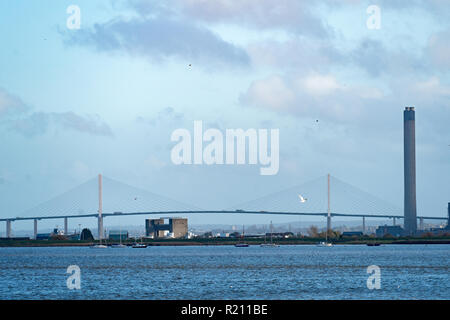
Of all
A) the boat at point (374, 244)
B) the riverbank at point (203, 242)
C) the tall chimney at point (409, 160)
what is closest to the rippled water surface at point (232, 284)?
the tall chimney at point (409, 160)

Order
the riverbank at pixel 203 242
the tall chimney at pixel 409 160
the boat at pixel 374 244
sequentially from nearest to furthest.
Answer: the tall chimney at pixel 409 160
the boat at pixel 374 244
the riverbank at pixel 203 242

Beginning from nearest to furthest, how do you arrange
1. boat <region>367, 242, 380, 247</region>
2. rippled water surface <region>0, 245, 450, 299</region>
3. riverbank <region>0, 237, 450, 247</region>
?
rippled water surface <region>0, 245, 450, 299</region>
boat <region>367, 242, 380, 247</region>
riverbank <region>0, 237, 450, 247</region>

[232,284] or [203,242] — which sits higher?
[232,284]

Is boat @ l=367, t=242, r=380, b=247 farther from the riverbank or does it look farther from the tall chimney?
the tall chimney

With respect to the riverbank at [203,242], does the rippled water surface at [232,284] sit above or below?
above

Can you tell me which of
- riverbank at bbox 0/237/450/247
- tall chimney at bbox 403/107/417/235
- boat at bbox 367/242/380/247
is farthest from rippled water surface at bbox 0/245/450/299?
riverbank at bbox 0/237/450/247

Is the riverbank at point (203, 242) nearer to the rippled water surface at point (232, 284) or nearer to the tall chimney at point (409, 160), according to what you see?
the tall chimney at point (409, 160)

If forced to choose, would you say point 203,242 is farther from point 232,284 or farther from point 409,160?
point 232,284

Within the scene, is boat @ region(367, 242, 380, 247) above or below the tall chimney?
below

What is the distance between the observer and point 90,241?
19625 cm

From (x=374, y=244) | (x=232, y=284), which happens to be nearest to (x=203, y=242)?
(x=374, y=244)

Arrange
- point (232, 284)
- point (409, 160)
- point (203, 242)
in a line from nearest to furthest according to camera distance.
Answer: point (232, 284) → point (409, 160) → point (203, 242)
